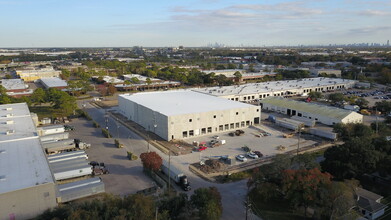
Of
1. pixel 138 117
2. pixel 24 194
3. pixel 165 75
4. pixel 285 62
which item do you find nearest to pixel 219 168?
pixel 24 194

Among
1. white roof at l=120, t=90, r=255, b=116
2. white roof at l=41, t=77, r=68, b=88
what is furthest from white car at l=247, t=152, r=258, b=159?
white roof at l=41, t=77, r=68, b=88

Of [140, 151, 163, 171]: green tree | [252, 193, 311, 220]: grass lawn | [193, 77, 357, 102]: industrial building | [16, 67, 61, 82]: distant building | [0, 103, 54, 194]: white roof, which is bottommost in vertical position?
[252, 193, 311, 220]: grass lawn

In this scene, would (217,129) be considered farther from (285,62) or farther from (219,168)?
(285,62)

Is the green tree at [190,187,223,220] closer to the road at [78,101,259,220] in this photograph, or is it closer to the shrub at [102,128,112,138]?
the road at [78,101,259,220]

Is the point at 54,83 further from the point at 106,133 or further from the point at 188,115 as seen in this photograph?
the point at 188,115

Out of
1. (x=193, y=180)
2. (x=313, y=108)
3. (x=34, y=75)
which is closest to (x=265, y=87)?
(x=313, y=108)

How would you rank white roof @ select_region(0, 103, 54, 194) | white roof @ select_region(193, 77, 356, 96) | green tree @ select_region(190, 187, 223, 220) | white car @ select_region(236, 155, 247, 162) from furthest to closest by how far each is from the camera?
1. white roof @ select_region(193, 77, 356, 96)
2. white car @ select_region(236, 155, 247, 162)
3. white roof @ select_region(0, 103, 54, 194)
4. green tree @ select_region(190, 187, 223, 220)

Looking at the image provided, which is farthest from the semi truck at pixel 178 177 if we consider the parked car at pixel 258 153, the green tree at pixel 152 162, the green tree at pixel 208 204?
the parked car at pixel 258 153
